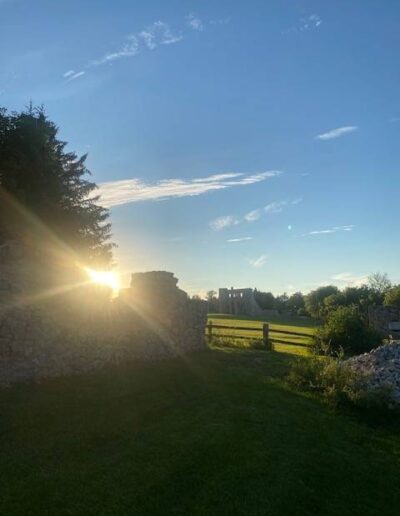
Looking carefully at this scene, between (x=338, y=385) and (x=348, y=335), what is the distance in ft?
37.6

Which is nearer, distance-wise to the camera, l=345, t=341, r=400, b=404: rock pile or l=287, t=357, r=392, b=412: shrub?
l=287, t=357, r=392, b=412: shrub

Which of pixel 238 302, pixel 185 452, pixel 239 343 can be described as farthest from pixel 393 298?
pixel 185 452

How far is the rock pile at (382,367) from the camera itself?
11.8 metres

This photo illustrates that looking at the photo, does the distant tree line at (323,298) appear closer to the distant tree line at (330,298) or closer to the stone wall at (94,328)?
the distant tree line at (330,298)

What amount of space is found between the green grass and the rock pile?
56.4 inches

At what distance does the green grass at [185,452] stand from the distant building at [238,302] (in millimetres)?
54275

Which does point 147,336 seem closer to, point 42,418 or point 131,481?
point 42,418

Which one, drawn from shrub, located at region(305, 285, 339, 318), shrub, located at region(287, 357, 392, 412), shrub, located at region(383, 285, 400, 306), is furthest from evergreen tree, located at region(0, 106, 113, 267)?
shrub, located at region(305, 285, 339, 318)

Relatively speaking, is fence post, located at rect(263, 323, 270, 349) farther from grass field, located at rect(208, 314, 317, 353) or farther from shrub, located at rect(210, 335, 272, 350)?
grass field, located at rect(208, 314, 317, 353)

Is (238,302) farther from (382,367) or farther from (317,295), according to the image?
(382,367)

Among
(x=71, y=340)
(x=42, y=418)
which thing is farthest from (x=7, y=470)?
(x=71, y=340)

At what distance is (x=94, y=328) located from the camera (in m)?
13.9

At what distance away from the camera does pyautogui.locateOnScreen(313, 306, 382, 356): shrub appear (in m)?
22.8

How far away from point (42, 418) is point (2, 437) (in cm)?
103
